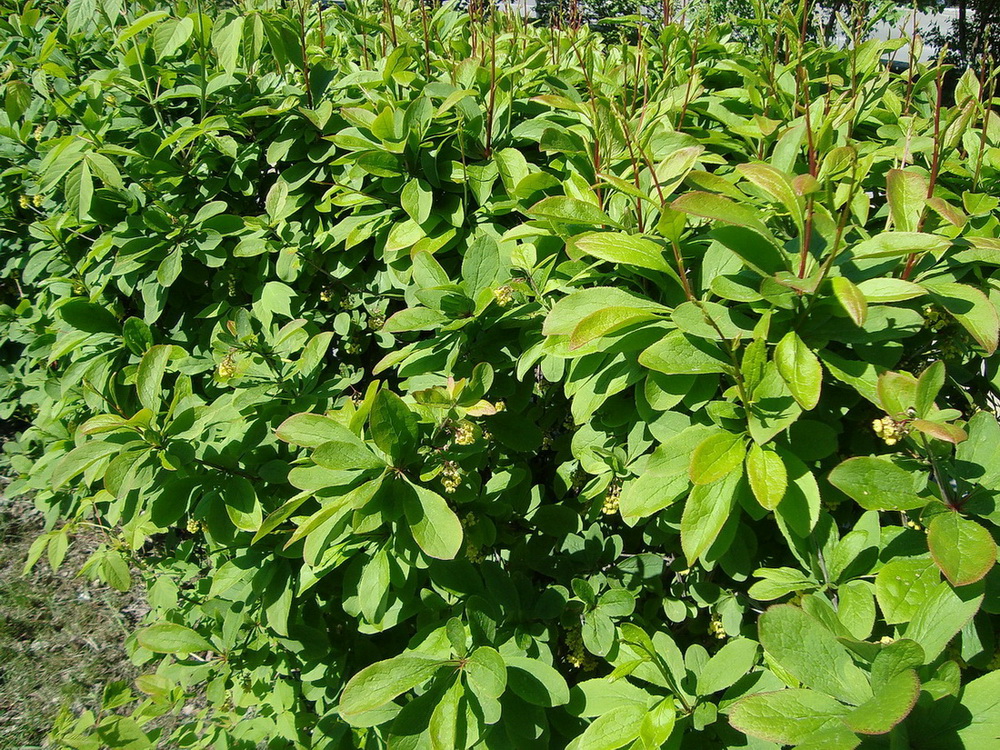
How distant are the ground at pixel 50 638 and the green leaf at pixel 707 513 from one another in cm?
300

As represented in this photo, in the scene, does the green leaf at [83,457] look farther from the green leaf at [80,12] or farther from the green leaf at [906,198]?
the green leaf at [906,198]

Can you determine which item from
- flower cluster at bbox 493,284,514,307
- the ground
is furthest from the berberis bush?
the ground

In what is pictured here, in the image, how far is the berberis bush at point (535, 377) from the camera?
1.23 m

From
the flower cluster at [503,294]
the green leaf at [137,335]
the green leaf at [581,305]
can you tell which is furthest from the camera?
the green leaf at [137,335]

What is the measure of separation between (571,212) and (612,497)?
2.18ft

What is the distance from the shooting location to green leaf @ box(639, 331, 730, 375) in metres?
1.26

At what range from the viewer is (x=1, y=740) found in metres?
3.03

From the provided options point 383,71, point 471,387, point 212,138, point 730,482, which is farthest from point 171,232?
point 730,482

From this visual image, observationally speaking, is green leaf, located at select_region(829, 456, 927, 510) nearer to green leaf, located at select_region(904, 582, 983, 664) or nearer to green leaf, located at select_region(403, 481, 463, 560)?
green leaf, located at select_region(904, 582, 983, 664)

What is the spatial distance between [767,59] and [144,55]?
6.36ft

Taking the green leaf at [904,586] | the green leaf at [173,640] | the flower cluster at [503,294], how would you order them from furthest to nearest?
the green leaf at [173,640] → the flower cluster at [503,294] → the green leaf at [904,586]

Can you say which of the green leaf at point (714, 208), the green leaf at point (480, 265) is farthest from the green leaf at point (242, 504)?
the green leaf at point (714, 208)

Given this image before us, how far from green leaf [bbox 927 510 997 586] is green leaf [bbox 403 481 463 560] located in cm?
82

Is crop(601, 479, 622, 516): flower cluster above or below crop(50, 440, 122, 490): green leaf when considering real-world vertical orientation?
below
